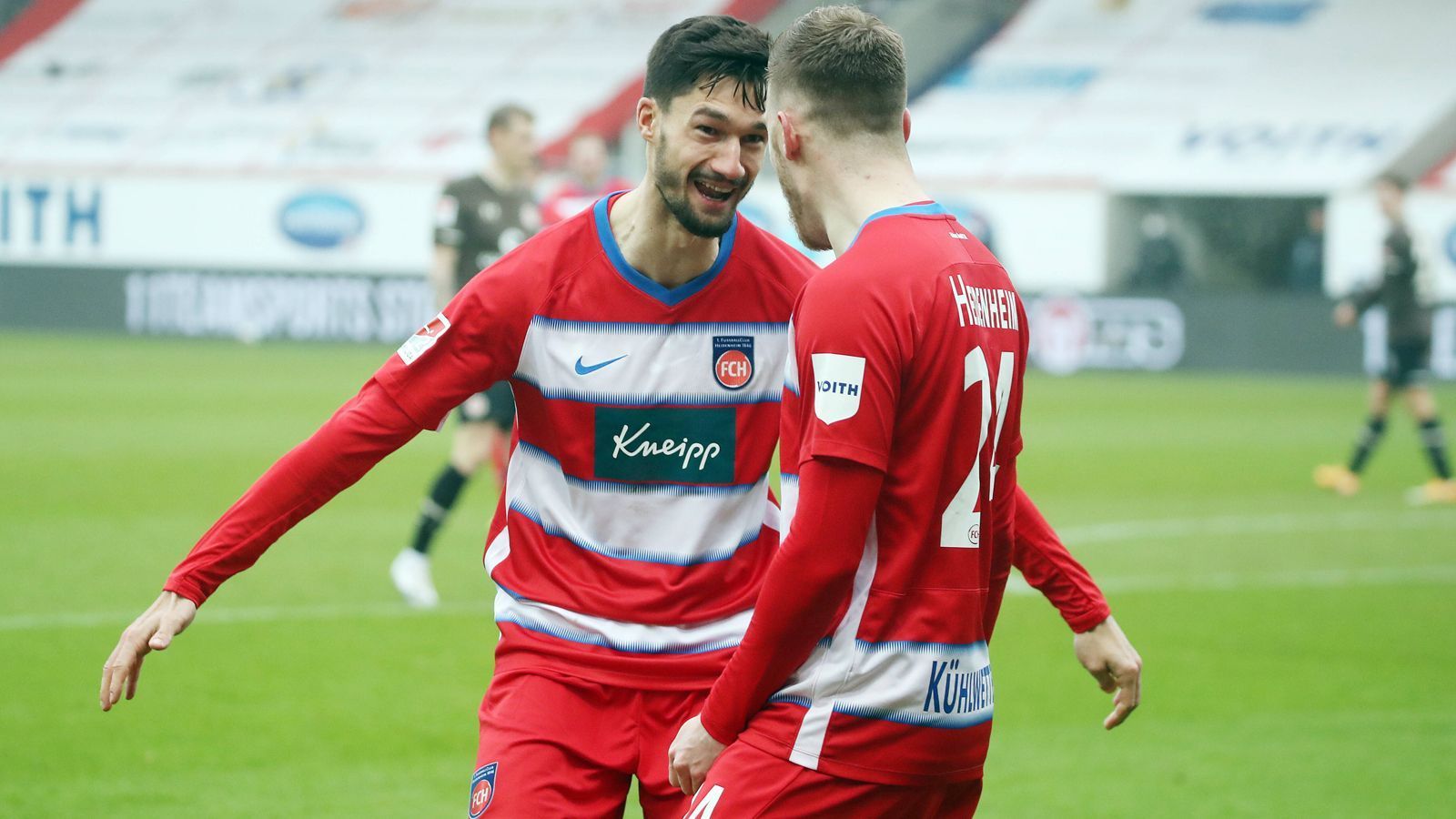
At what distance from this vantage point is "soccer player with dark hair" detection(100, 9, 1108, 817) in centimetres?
315

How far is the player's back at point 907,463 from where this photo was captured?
245cm

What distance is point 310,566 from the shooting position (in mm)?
9391

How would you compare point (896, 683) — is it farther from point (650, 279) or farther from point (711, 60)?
point (711, 60)

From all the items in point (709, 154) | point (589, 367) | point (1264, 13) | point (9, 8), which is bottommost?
point (9, 8)

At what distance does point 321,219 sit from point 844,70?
27.6m

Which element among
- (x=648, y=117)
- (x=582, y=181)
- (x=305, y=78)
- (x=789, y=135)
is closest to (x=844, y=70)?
(x=789, y=135)

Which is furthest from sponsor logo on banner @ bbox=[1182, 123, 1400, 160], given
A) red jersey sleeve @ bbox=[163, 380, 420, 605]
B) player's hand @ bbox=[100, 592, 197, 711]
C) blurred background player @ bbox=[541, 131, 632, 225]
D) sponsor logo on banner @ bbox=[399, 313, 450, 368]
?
player's hand @ bbox=[100, 592, 197, 711]

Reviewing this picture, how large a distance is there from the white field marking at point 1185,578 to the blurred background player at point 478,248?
1.05 feet

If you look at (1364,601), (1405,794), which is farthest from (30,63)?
(1405,794)

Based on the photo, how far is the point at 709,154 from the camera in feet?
10.4

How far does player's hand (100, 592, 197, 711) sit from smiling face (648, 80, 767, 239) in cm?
116

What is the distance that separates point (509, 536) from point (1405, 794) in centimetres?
354

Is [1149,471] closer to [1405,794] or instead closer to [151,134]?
[1405,794]

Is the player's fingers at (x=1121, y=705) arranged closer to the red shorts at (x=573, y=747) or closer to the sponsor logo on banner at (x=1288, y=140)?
the red shorts at (x=573, y=747)
